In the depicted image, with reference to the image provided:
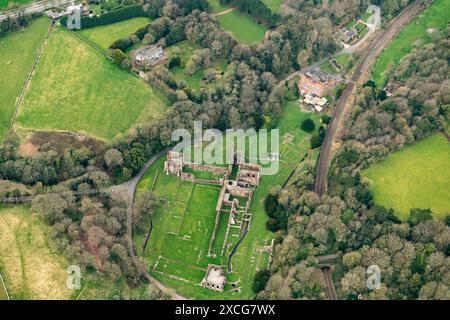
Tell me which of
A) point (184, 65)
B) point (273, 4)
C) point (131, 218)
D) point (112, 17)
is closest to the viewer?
point (131, 218)

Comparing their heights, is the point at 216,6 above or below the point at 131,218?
above

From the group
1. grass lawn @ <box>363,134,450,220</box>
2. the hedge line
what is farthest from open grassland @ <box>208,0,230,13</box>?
grass lawn @ <box>363,134,450,220</box>

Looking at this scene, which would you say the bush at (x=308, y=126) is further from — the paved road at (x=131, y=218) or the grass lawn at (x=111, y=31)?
the grass lawn at (x=111, y=31)

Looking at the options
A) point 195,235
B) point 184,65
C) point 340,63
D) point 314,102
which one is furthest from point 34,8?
point 340,63

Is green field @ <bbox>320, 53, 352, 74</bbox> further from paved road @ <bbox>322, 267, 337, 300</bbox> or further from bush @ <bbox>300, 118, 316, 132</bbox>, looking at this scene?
paved road @ <bbox>322, 267, 337, 300</bbox>

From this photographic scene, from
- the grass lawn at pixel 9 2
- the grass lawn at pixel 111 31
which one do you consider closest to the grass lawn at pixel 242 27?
the grass lawn at pixel 111 31

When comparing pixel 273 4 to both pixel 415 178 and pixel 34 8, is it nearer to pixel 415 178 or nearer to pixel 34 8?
pixel 34 8
